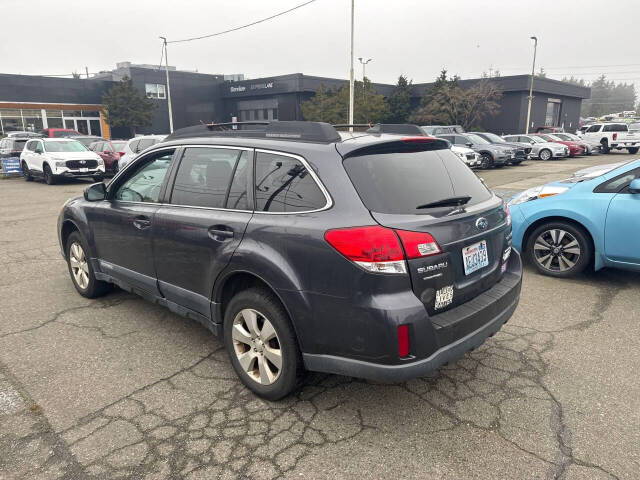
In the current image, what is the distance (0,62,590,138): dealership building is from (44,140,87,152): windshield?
93.2 feet

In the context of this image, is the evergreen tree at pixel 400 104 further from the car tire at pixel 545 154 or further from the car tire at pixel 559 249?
the car tire at pixel 559 249

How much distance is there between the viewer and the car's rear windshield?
269 cm

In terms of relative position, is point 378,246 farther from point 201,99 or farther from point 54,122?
point 201,99

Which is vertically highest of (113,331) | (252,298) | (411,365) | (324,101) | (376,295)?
(324,101)

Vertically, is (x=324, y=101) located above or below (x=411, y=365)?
above

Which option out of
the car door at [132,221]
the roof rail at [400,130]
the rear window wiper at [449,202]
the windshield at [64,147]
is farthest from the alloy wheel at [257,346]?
the windshield at [64,147]

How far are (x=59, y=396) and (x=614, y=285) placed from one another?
5552 mm

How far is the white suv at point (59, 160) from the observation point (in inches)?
656

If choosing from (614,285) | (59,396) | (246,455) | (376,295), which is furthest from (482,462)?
(614,285)

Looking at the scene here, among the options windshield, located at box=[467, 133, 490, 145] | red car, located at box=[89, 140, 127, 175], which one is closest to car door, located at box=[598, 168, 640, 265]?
red car, located at box=[89, 140, 127, 175]

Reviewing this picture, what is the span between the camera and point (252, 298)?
2949 mm

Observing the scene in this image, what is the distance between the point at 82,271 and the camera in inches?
195

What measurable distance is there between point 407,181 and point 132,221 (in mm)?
2386

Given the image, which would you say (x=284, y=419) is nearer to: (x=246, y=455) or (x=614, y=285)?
(x=246, y=455)
